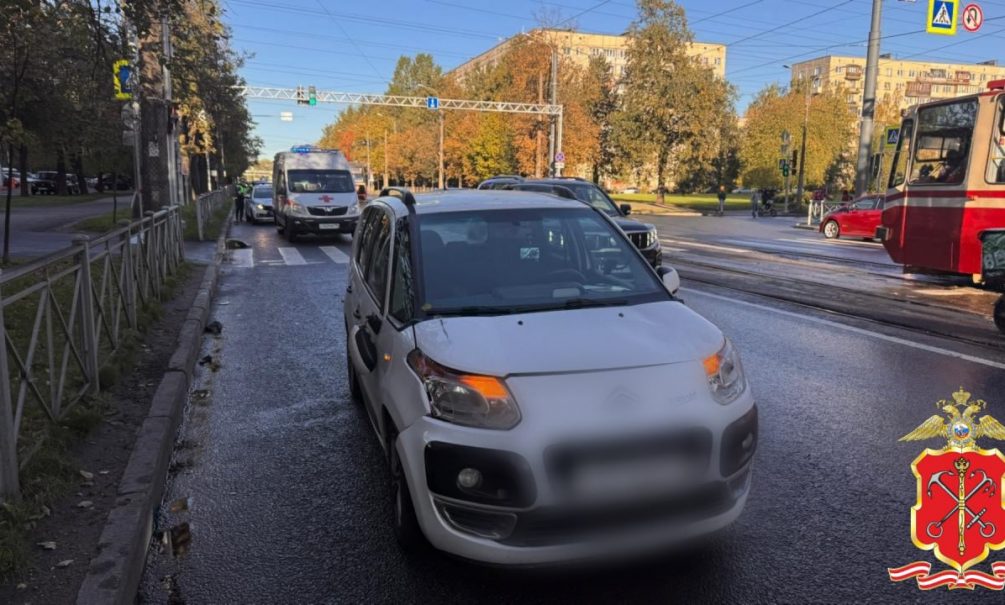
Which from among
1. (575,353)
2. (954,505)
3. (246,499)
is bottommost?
(246,499)

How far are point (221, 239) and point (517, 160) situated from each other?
40.0m

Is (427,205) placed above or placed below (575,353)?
above

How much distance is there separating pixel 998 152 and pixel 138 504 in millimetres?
12083

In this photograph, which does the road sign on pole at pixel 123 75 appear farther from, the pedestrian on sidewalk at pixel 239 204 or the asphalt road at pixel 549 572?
the pedestrian on sidewalk at pixel 239 204

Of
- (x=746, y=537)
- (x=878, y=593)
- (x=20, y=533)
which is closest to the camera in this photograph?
(x=878, y=593)

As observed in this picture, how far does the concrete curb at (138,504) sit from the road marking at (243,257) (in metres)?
10.1

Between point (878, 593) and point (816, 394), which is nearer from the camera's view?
point (878, 593)

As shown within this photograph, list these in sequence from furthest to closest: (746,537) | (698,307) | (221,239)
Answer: (221,239), (698,307), (746,537)

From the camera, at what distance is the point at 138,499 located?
3.91 meters

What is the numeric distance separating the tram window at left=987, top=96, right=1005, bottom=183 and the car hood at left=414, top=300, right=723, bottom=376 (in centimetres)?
956

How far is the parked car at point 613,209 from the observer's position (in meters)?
12.2

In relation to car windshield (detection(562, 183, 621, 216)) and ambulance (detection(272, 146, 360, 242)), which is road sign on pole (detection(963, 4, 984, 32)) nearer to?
car windshield (detection(562, 183, 621, 216))

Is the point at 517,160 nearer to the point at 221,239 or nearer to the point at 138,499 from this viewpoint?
the point at 221,239

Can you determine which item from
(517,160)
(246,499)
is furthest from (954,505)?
(517,160)
